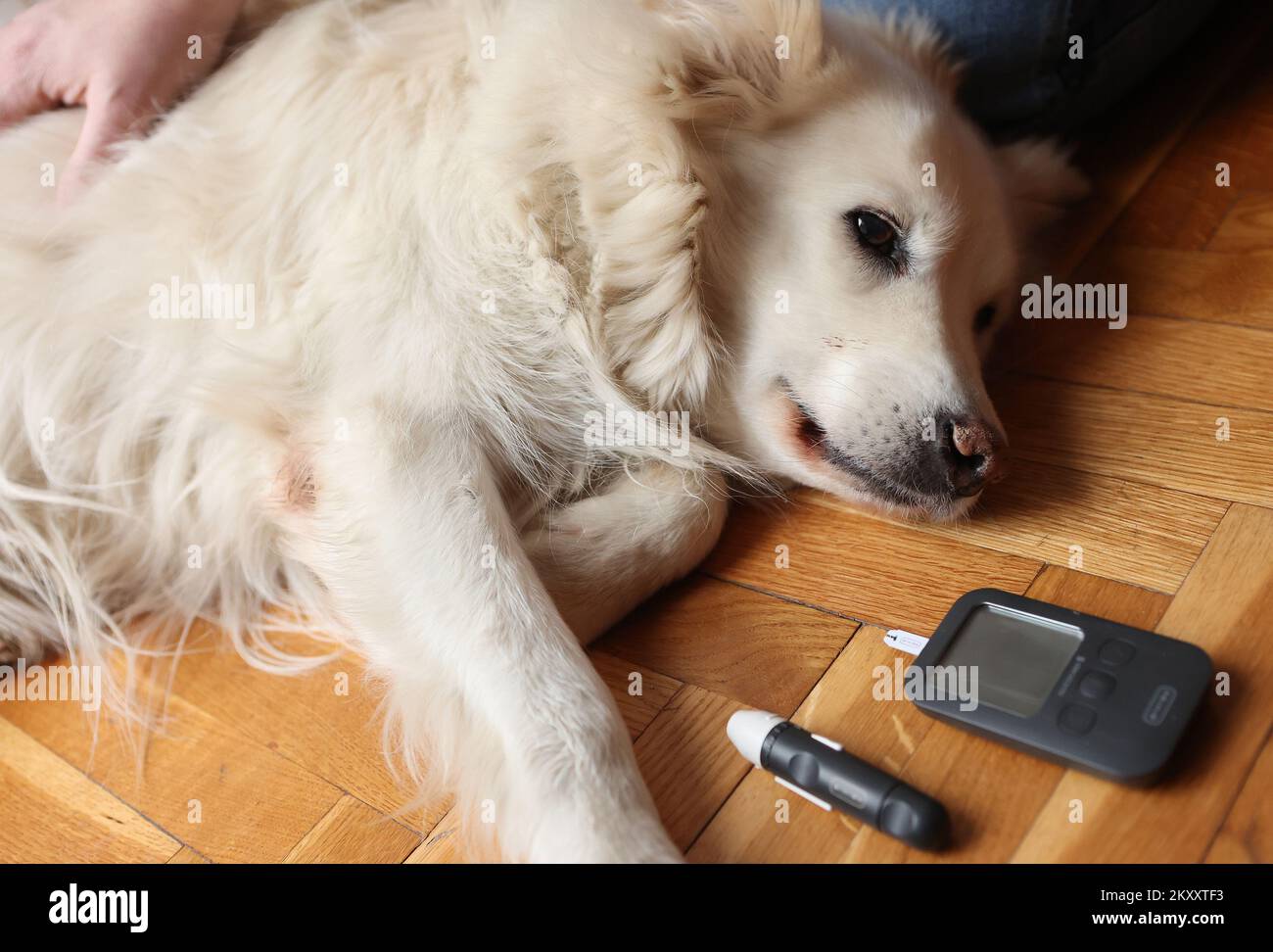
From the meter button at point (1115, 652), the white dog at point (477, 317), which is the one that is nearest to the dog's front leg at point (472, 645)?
the white dog at point (477, 317)

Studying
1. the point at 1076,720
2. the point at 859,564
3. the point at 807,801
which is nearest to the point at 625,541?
the point at 859,564

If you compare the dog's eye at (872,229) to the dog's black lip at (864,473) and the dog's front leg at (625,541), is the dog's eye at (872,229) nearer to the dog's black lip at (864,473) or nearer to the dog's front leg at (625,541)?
the dog's black lip at (864,473)

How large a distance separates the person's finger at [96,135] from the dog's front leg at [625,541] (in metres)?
0.78

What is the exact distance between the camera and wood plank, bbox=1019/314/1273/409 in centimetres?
153

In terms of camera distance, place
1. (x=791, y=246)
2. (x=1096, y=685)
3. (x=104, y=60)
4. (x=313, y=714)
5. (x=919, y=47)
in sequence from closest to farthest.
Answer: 1. (x=1096, y=685)
2. (x=313, y=714)
3. (x=791, y=246)
4. (x=104, y=60)
5. (x=919, y=47)

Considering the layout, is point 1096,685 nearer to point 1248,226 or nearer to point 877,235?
point 877,235

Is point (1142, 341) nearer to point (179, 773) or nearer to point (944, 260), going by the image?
point (944, 260)

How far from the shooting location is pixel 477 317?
4.32ft

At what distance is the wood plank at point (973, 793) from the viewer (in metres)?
0.99

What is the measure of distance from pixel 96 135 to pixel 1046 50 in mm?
1525

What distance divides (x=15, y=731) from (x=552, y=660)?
0.72m

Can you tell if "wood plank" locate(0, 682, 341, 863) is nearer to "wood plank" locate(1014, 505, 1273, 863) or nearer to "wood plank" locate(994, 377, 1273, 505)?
"wood plank" locate(1014, 505, 1273, 863)

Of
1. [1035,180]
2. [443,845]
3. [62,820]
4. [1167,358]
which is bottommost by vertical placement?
[62,820]
